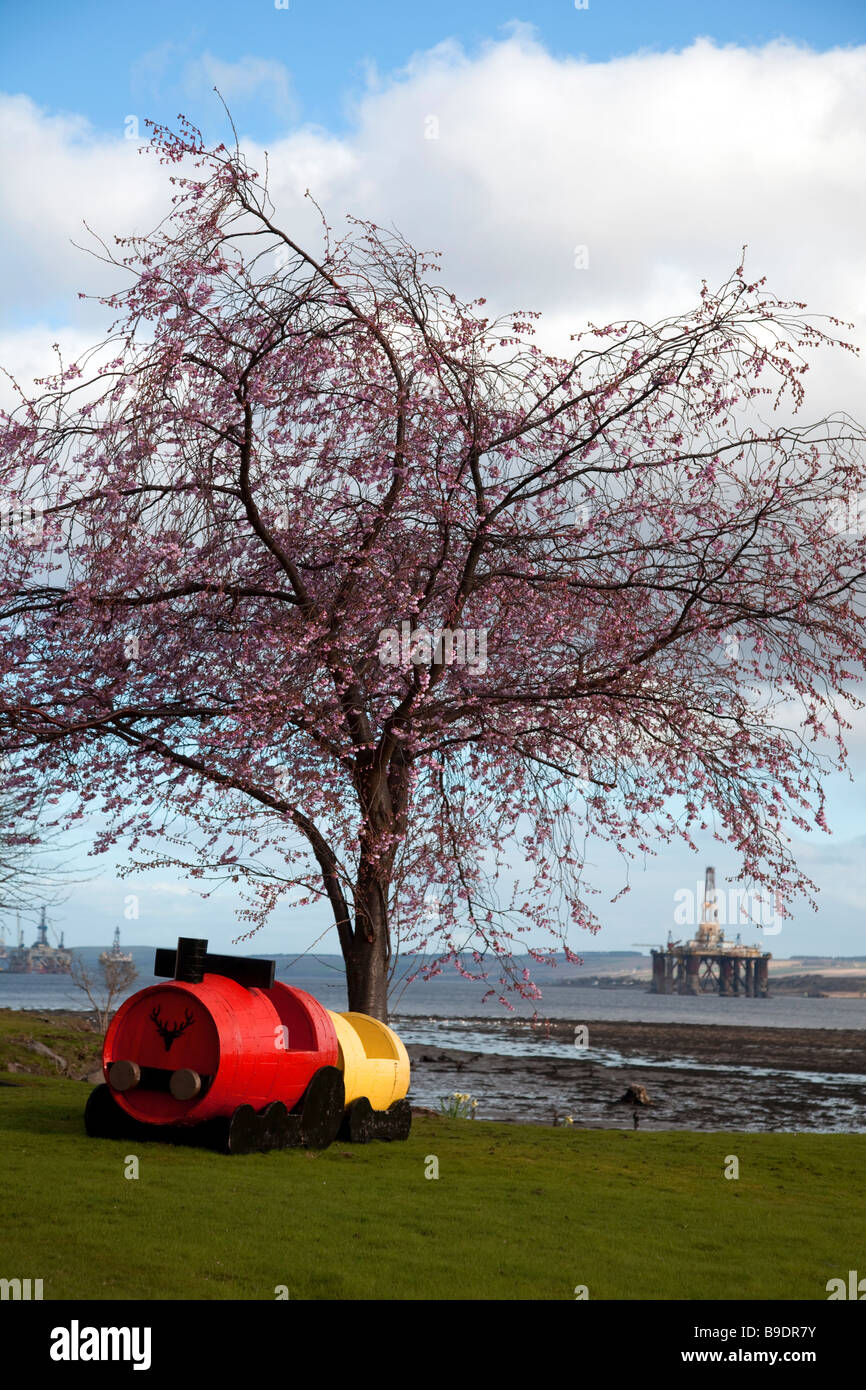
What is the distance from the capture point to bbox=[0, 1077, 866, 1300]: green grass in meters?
7.80

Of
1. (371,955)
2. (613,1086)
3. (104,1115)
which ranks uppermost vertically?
(371,955)

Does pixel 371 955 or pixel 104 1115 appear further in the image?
pixel 371 955

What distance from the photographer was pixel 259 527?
14.1 metres

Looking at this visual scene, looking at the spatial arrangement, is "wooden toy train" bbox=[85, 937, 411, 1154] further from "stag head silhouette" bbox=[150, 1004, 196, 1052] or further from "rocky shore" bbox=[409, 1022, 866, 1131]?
"rocky shore" bbox=[409, 1022, 866, 1131]

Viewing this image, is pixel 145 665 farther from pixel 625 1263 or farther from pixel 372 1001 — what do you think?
pixel 625 1263

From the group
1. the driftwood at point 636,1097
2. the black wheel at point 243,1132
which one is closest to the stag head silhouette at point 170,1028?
the black wheel at point 243,1132

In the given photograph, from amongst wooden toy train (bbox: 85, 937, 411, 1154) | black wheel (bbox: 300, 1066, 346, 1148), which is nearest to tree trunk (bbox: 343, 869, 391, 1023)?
wooden toy train (bbox: 85, 937, 411, 1154)

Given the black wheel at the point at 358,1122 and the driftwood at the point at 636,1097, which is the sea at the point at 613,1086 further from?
the black wheel at the point at 358,1122

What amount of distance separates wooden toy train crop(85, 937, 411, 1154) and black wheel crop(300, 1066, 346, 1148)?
0.4 inches

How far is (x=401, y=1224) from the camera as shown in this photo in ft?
31.1

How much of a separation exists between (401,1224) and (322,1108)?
3342 mm

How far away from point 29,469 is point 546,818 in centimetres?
812

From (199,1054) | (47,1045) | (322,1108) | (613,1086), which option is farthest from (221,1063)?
(613,1086)

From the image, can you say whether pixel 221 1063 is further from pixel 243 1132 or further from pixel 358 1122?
pixel 358 1122
